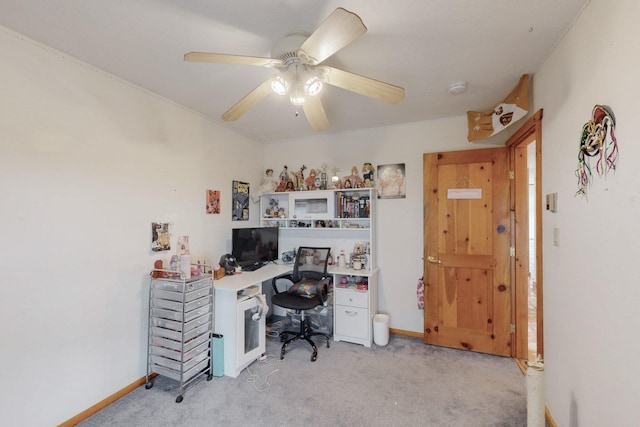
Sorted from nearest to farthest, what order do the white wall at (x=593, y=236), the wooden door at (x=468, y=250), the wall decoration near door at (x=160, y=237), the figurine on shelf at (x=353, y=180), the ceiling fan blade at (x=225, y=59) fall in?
the white wall at (x=593, y=236)
the ceiling fan blade at (x=225, y=59)
the wall decoration near door at (x=160, y=237)
the wooden door at (x=468, y=250)
the figurine on shelf at (x=353, y=180)

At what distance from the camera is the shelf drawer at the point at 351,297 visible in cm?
287

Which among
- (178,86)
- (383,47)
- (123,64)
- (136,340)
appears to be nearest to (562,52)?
(383,47)

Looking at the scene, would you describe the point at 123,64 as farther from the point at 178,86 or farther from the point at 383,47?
the point at 383,47

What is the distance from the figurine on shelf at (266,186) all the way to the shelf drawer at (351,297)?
5.07 ft

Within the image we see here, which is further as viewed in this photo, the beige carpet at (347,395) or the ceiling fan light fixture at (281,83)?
the beige carpet at (347,395)

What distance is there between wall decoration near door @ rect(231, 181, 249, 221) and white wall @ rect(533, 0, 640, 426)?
2911mm

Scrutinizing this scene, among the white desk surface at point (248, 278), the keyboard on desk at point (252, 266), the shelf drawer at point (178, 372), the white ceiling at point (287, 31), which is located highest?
the white ceiling at point (287, 31)

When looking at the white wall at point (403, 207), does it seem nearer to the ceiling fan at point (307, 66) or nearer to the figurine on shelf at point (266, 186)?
the figurine on shelf at point (266, 186)

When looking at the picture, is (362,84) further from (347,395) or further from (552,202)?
(347,395)

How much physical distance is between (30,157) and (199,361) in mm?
1833

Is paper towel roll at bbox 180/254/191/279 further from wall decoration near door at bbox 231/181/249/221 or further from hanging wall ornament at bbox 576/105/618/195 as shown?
hanging wall ornament at bbox 576/105/618/195

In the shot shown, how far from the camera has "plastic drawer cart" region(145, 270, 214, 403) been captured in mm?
2090

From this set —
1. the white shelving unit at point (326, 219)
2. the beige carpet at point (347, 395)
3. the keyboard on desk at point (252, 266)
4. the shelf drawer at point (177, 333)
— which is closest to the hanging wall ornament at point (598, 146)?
the beige carpet at point (347, 395)

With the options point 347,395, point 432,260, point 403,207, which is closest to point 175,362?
point 347,395
